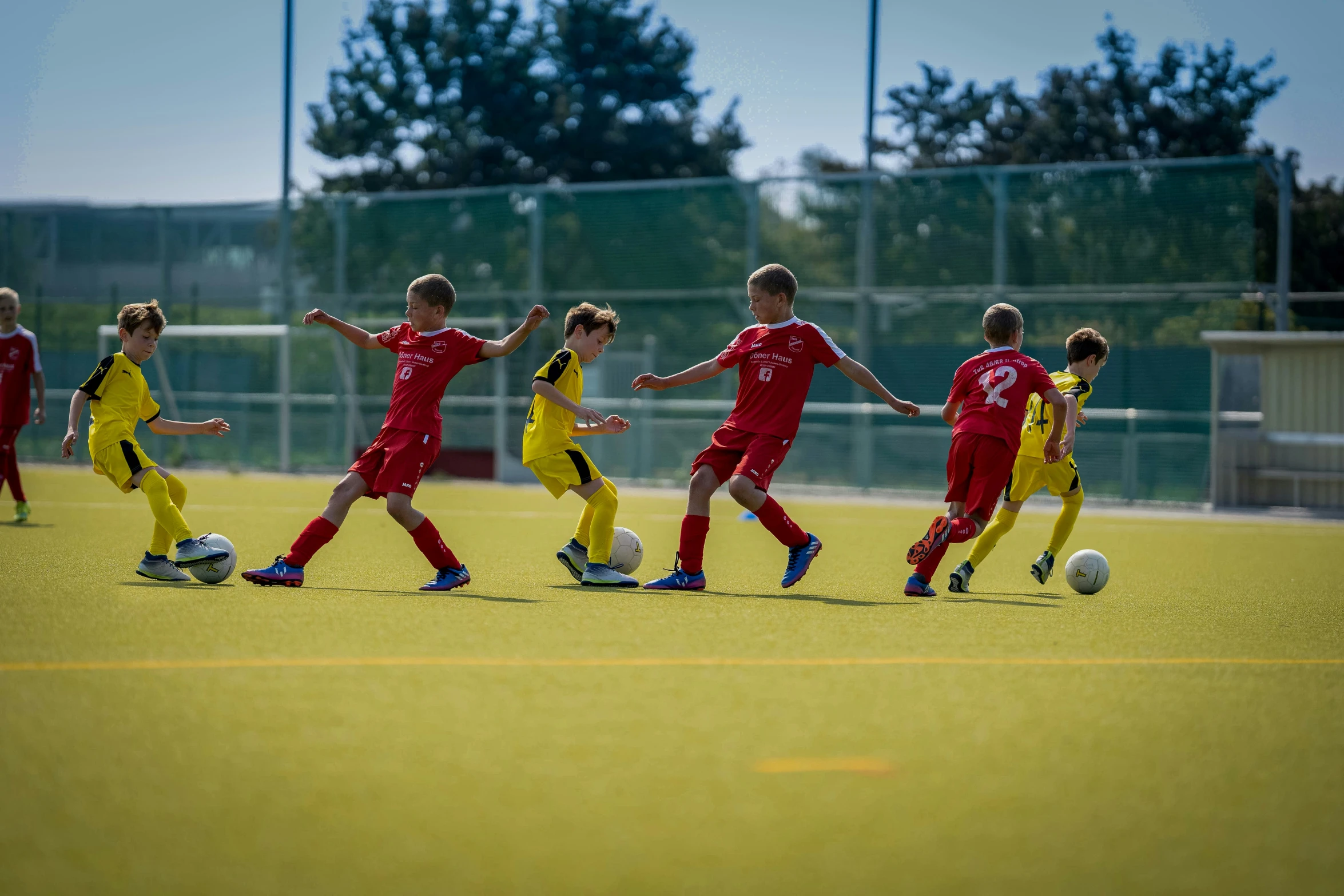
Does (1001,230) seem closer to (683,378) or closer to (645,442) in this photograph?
(645,442)

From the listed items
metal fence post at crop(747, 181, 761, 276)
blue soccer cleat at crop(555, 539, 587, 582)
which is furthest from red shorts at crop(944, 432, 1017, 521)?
metal fence post at crop(747, 181, 761, 276)

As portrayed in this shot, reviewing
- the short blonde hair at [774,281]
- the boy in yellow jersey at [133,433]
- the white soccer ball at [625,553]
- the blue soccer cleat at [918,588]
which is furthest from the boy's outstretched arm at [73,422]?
the blue soccer cleat at [918,588]

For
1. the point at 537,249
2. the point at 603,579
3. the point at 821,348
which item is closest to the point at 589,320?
the point at 821,348

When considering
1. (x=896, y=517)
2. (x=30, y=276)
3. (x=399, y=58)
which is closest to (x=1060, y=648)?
(x=896, y=517)

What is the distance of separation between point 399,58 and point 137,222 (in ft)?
53.3

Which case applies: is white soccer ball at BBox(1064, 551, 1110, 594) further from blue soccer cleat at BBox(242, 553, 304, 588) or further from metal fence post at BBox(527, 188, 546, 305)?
metal fence post at BBox(527, 188, 546, 305)

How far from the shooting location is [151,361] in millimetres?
24750

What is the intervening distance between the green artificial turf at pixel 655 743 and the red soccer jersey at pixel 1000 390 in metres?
0.90

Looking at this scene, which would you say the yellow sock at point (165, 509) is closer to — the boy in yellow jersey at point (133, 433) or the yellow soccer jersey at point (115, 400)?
the boy in yellow jersey at point (133, 433)

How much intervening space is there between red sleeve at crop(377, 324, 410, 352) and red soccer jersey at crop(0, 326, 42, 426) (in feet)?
16.6

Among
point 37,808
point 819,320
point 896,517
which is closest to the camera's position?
point 37,808

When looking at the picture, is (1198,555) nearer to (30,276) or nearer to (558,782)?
(558,782)

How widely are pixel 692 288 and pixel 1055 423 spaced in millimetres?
14374

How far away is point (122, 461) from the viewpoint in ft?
25.5
